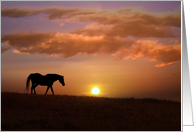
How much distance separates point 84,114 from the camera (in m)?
12.9

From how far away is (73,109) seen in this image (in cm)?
1395

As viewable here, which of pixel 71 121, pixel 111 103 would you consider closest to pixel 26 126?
pixel 71 121

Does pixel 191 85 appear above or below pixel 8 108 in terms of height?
above

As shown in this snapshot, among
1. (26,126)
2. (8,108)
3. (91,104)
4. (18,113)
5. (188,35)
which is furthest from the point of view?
(91,104)

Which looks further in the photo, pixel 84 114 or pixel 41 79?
pixel 41 79

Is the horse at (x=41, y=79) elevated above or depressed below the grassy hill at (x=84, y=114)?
above

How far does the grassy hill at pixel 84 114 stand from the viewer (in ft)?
35.6

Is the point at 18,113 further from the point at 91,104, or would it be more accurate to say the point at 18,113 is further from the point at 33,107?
the point at 91,104

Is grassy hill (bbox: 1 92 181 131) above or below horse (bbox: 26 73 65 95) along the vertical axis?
below

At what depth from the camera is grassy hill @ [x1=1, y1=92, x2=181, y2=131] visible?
10.9 metres

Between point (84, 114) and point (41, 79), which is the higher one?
point (41, 79)

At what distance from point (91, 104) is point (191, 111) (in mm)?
6680

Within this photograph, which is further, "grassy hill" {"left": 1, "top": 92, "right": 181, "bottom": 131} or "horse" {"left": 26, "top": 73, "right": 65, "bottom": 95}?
"horse" {"left": 26, "top": 73, "right": 65, "bottom": 95}

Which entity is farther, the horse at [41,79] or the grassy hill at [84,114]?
the horse at [41,79]
